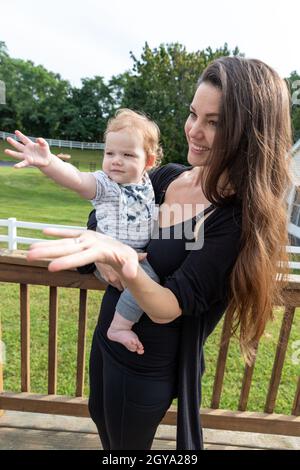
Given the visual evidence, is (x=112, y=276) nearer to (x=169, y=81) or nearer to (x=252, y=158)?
(x=252, y=158)

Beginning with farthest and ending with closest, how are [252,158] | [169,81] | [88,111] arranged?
[88,111], [169,81], [252,158]

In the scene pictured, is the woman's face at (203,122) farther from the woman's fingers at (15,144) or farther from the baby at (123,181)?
the woman's fingers at (15,144)

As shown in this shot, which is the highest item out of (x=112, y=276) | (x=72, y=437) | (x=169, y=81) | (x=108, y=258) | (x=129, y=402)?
(x=169, y=81)

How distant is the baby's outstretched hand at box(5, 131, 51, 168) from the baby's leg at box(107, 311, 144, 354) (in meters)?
0.52

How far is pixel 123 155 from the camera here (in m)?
1.24

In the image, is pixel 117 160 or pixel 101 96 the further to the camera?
pixel 101 96

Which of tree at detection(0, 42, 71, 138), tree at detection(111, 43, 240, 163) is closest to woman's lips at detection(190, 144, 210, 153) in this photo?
tree at detection(111, 43, 240, 163)

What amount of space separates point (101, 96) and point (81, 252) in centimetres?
4138

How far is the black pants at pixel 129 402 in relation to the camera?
44.8 inches

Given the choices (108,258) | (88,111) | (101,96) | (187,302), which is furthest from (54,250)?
(101,96)

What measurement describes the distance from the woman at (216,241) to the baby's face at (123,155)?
21cm

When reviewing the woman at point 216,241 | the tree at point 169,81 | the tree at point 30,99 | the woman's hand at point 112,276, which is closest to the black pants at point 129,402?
the woman at point 216,241
